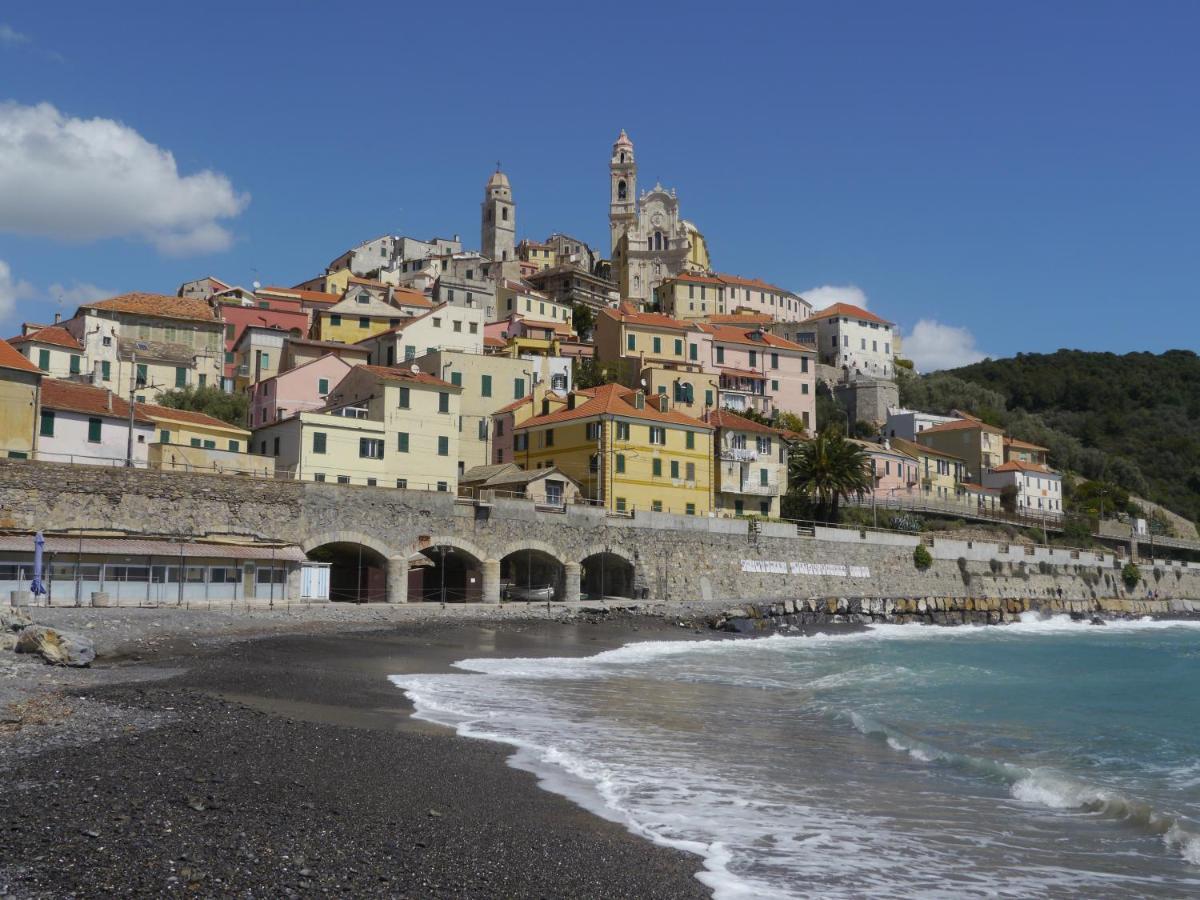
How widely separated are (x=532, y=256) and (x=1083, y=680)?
119459 millimetres

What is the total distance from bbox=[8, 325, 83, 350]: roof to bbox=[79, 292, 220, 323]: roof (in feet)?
11.0

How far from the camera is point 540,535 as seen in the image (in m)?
44.8

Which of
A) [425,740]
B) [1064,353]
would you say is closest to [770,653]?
[425,740]

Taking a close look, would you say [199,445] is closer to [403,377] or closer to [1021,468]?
[403,377]

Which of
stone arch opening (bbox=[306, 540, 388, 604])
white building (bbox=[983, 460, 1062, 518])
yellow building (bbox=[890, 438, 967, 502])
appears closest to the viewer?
stone arch opening (bbox=[306, 540, 388, 604])

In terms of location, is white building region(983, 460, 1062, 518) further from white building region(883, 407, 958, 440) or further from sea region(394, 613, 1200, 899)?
sea region(394, 613, 1200, 899)

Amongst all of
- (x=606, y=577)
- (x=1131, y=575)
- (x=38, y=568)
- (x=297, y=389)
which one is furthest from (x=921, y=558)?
(x=38, y=568)

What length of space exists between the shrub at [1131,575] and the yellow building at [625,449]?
3631 centimetres

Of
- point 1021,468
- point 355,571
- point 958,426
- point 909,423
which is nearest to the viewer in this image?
point 355,571

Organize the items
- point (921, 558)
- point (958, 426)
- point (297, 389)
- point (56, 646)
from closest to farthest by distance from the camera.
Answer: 1. point (56, 646)
2. point (297, 389)
3. point (921, 558)
4. point (958, 426)

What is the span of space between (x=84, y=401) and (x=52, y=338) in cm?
2242

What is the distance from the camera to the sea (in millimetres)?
11062

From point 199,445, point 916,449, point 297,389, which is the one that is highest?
point 297,389

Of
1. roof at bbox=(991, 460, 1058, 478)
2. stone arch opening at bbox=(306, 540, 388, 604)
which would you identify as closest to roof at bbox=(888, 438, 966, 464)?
roof at bbox=(991, 460, 1058, 478)
